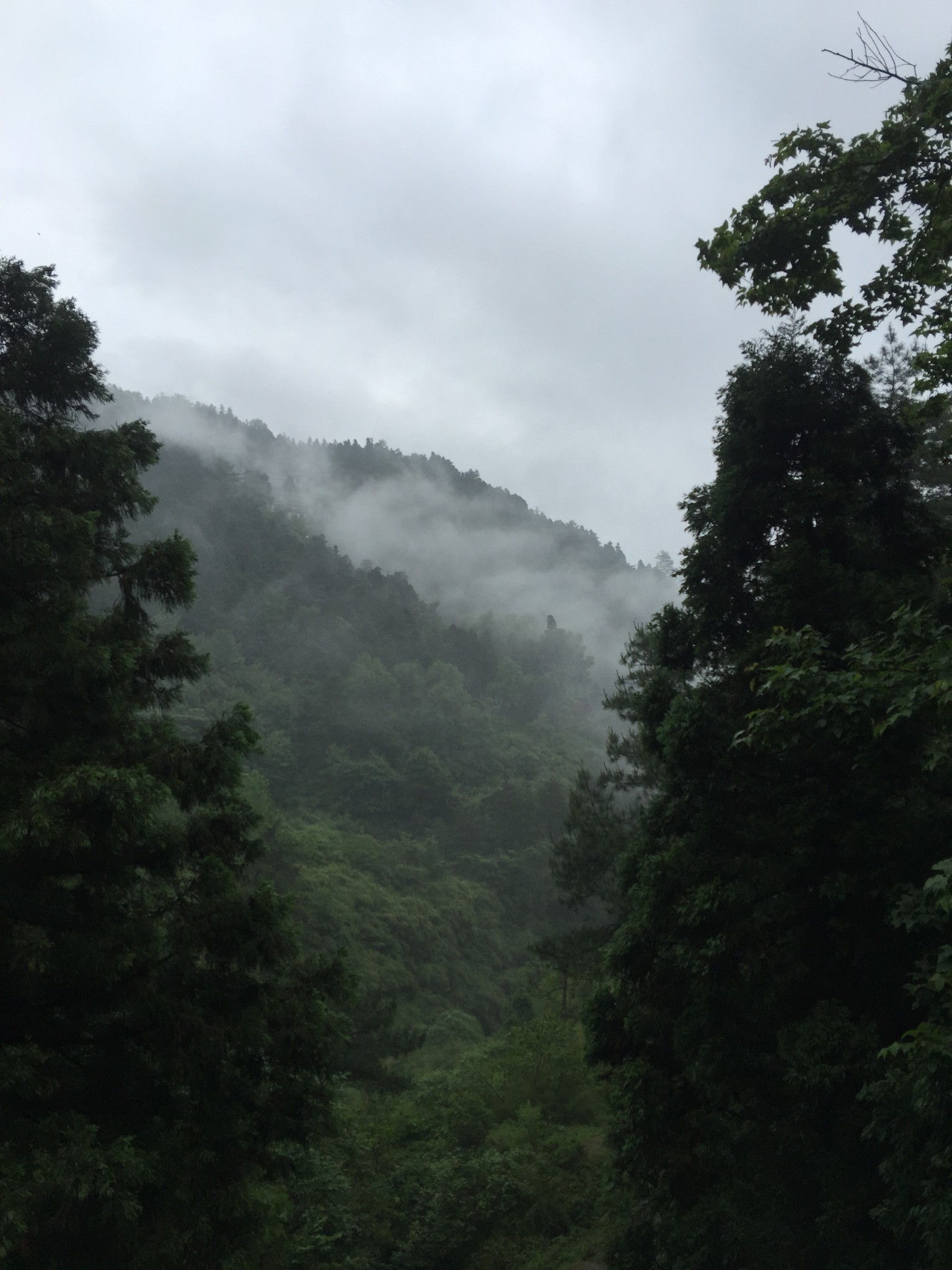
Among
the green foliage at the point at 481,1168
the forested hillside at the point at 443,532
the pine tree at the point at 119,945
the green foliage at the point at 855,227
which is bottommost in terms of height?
the green foliage at the point at 481,1168

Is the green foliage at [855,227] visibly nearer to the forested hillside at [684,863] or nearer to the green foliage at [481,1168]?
the forested hillside at [684,863]

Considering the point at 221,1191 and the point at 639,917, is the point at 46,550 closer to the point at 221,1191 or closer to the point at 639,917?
the point at 221,1191

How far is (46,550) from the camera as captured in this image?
682 cm

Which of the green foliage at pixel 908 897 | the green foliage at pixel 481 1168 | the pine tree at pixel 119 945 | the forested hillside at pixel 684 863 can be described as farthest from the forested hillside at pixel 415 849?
the green foliage at pixel 908 897

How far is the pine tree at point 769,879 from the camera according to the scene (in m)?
7.29

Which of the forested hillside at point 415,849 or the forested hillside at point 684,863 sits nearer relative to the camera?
the forested hillside at point 684,863

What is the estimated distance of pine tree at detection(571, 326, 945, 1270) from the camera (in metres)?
7.29

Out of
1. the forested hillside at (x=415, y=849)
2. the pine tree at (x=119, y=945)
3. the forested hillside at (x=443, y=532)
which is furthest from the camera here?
the forested hillside at (x=443, y=532)

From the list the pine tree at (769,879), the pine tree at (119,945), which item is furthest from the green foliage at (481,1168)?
the pine tree at (119,945)

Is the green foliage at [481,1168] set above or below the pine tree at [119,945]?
below

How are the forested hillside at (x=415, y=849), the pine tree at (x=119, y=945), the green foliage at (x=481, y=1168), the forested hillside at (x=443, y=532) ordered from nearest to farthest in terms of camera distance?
the pine tree at (x=119, y=945) → the green foliage at (x=481, y=1168) → the forested hillside at (x=415, y=849) → the forested hillside at (x=443, y=532)

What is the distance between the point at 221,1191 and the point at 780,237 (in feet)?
27.4

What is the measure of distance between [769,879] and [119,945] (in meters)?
5.44

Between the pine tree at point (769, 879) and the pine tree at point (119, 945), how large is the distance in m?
3.27
